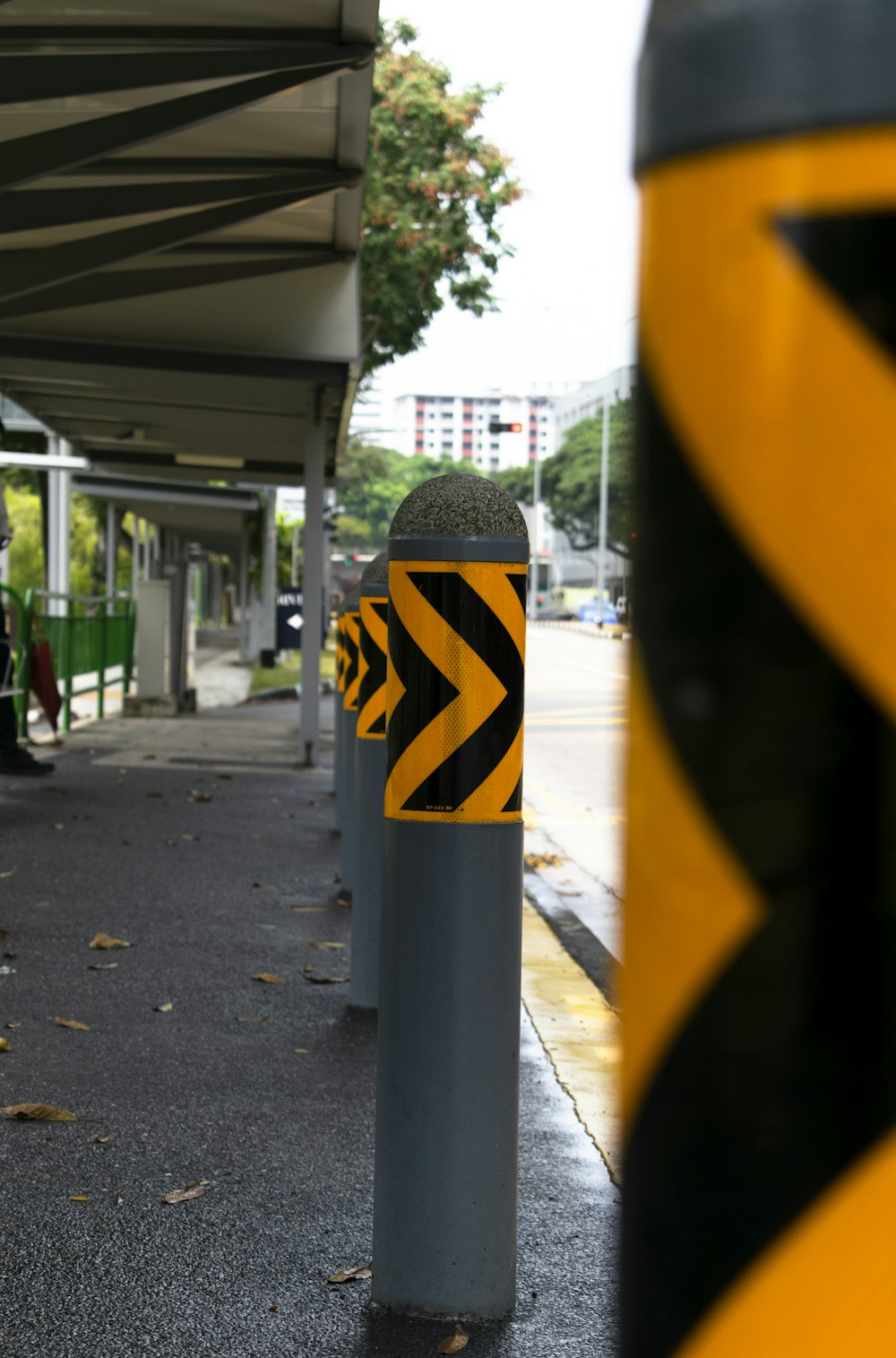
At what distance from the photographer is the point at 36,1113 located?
14.5 ft

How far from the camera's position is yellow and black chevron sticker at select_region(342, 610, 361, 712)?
8.34 metres

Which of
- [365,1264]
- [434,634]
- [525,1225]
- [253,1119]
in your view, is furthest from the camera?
[253,1119]

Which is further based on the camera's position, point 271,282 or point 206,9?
point 271,282

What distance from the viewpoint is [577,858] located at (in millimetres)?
10172

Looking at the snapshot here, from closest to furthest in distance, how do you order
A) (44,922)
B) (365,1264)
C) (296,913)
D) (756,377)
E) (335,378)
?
1. (756,377)
2. (365,1264)
3. (44,922)
4. (296,913)
5. (335,378)

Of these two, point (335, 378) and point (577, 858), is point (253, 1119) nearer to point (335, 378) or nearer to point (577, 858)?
point (577, 858)

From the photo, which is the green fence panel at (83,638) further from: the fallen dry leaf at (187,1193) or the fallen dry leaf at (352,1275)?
the fallen dry leaf at (352,1275)

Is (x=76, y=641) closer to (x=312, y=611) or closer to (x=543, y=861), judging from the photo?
(x=312, y=611)

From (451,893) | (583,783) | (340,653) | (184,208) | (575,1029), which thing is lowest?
(583,783)

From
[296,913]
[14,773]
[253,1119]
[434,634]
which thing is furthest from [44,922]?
[14,773]

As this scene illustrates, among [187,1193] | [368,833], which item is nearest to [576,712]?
[368,833]

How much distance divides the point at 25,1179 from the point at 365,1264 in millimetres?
936

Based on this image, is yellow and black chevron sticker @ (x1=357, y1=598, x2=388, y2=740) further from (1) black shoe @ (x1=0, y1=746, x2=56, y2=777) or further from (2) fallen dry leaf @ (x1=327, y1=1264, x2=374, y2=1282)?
(1) black shoe @ (x1=0, y1=746, x2=56, y2=777)

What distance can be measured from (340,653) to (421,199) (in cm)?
1512
